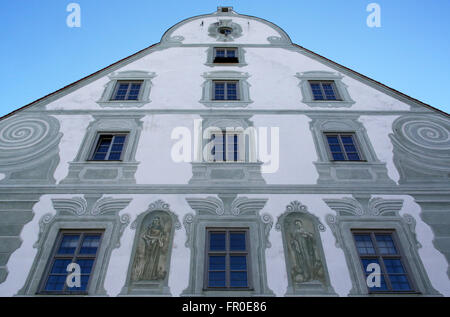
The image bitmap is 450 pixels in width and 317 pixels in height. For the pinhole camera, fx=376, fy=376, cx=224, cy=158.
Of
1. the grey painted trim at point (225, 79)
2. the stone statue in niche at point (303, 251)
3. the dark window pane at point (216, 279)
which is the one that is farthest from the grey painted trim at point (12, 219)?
the grey painted trim at point (225, 79)

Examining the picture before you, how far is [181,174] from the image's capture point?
29.3 ft

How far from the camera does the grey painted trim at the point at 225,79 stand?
11.3 metres

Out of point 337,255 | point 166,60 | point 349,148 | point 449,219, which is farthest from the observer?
point 166,60

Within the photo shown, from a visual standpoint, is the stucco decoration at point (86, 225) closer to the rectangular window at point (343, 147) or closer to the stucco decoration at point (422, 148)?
the rectangular window at point (343, 147)

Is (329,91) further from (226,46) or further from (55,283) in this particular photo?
(55,283)

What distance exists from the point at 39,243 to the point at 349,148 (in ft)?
25.0

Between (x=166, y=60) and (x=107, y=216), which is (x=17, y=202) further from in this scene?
(x=166, y=60)

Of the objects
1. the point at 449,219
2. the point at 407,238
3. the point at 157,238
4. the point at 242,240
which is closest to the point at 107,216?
the point at 157,238

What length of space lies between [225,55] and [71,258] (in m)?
9.38

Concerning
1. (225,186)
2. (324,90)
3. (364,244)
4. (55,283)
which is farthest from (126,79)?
(364,244)

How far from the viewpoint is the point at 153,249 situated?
7.36m

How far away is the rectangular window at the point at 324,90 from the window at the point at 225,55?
295 cm

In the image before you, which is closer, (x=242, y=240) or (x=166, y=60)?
(x=242, y=240)

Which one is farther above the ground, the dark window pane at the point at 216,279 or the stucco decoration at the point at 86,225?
the stucco decoration at the point at 86,225
